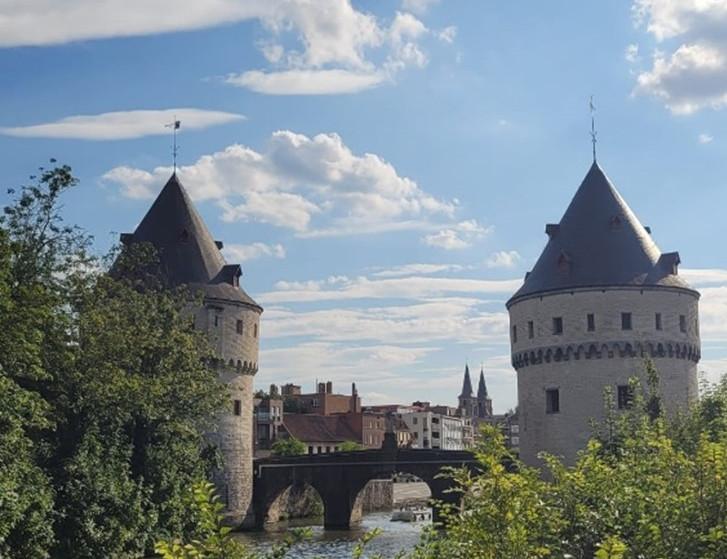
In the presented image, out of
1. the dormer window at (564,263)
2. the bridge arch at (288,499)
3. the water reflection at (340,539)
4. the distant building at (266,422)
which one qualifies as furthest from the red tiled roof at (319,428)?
the dormer window at (564,263)

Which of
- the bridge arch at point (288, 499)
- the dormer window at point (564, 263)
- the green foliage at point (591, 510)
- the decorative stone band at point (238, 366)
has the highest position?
the dormer window at point (564, 263)

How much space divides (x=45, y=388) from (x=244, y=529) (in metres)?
19.1

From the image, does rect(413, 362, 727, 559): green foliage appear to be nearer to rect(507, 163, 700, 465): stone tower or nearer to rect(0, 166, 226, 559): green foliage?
rect(0, 166, 226, 559): green foliage

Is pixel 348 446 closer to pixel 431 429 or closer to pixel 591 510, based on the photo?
pixel 431 429

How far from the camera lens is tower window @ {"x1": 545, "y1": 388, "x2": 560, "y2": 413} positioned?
44.6 m

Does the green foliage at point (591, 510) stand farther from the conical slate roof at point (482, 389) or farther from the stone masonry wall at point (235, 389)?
Answer: the conical slate roof at point (482, 389)

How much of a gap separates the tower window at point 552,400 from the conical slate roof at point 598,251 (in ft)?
13.9

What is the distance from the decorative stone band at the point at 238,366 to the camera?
153ft

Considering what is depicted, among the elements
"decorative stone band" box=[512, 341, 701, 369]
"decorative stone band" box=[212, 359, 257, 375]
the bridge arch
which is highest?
"decorative stone band" box=[512, 341, 701, 369]

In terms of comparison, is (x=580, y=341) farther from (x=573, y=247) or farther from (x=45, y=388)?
(x=45, y=388)

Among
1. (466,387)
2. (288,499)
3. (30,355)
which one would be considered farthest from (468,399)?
(30,355)

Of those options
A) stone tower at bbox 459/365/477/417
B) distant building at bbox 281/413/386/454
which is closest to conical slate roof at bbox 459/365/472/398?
stone tower at bbox 459/365/477/417

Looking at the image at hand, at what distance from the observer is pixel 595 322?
43.7 m

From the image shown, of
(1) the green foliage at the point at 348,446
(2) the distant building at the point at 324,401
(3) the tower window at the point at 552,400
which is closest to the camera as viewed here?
(3) the tower window at the point at 552,400
